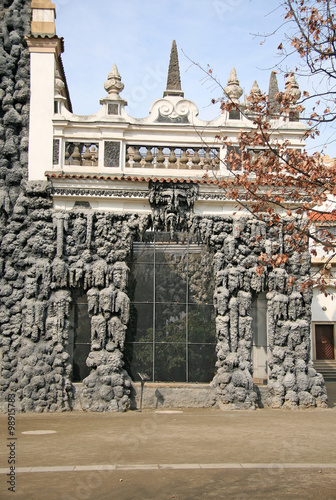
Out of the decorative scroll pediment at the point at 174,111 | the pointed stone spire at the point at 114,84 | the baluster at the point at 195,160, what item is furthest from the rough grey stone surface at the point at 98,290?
the pointed stone spire at the point at 114,84

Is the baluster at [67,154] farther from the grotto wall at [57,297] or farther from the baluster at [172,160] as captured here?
the baluster at [172,160]

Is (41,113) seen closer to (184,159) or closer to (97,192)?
(97,192)

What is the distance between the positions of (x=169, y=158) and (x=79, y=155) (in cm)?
212

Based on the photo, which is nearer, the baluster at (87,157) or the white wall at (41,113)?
the white wall at (41,113)

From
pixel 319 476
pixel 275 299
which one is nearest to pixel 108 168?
pixel 275 299

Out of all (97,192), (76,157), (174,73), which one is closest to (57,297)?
(97,192)

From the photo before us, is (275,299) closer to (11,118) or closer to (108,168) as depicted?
(108,168)

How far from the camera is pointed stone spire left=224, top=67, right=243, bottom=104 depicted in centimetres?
1510

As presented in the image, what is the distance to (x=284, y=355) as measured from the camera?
571 inches

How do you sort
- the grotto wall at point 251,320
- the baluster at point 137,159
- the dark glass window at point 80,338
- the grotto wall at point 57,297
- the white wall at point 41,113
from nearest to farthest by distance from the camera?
1. the grotto wall at point 57,297
2. the grotto wall at point 251,320
3. the dark glass window at point 80,338
4. the white wall at point 41,113
5. the baluster at point 137,159

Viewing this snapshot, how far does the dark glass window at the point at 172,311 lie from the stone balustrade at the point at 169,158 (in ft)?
5.43

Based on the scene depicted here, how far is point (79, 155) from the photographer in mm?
14953

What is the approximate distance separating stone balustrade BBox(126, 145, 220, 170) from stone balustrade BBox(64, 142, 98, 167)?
837 mm

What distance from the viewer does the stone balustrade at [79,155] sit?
15.0 meters
